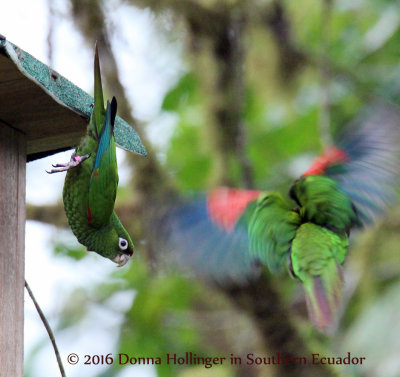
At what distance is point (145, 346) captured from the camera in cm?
595

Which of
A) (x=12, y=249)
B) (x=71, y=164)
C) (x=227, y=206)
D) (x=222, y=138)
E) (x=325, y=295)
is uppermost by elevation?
(x=222, y=138)

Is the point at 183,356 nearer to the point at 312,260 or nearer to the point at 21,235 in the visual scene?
the point at 312,260

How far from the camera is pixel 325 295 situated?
2910mm

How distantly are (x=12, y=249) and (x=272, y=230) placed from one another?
1103 millimetres

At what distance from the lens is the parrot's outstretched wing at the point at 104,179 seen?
2586 mm

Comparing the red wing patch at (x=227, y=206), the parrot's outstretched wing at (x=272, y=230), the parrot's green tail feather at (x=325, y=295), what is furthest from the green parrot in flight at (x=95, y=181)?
the parrot's green tail feather at (x=325, y=295)

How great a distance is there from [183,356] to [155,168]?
79.3 inches

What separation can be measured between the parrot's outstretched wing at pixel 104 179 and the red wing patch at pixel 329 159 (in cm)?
91

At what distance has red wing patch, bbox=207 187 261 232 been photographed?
10.8 feet

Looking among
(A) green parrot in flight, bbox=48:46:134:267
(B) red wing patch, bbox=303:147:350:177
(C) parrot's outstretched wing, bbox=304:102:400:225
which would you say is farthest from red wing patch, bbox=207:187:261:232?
(A) green parrot in flight, bbox=48:46:134:267

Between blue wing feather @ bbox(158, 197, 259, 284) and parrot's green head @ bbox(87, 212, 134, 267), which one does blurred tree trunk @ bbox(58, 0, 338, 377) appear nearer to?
blue wing feather @ bbox(158, 197, 259, 284)

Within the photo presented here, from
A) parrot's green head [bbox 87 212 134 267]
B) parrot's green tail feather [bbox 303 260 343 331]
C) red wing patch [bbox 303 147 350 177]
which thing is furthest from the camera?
red wing patch [bbox 303 147 350 177]

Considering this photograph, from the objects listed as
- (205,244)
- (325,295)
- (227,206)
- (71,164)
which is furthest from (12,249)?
(325,295)

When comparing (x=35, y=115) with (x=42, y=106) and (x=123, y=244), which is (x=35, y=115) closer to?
(x=42, y=106)
